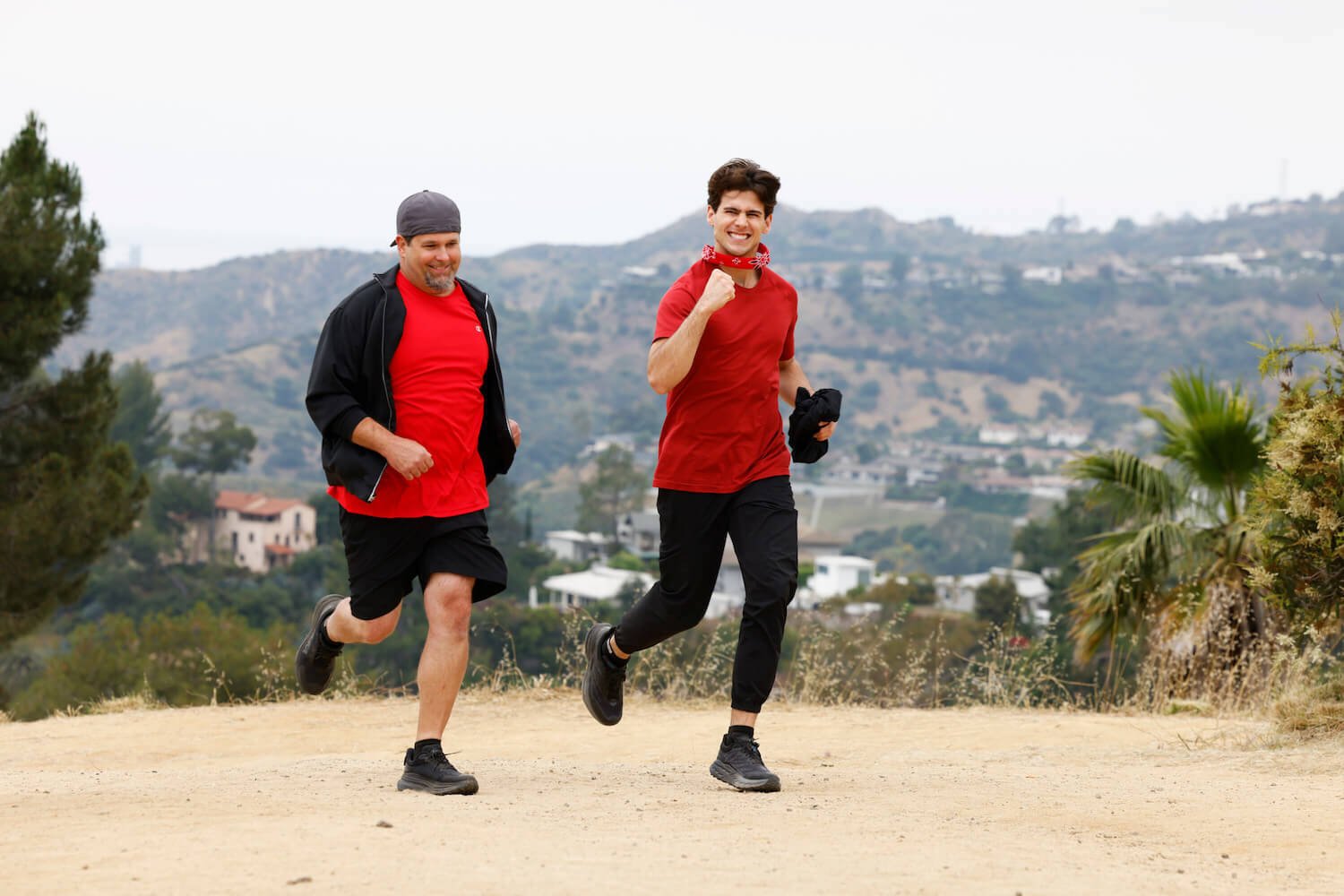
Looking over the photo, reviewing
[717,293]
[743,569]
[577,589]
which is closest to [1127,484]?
[743,569]

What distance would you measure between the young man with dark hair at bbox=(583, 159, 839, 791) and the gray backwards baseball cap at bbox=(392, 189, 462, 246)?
77 cm

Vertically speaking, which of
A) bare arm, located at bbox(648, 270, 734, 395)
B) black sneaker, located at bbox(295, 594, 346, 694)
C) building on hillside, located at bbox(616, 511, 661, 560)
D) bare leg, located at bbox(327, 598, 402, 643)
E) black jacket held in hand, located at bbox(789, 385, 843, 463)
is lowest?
building on hillside, located at bbox(616, 511, 661, 560)

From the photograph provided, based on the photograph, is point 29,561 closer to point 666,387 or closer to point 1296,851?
point 666,387

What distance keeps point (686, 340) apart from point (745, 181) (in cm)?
68

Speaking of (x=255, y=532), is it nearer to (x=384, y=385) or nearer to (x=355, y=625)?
(x=355, y=625)

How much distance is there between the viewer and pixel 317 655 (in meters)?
5.71

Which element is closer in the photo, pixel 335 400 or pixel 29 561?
pixel 335 400

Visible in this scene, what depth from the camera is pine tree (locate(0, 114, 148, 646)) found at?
59.7 ft

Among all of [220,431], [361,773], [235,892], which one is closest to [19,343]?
[361,773]

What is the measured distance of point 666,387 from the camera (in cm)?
518

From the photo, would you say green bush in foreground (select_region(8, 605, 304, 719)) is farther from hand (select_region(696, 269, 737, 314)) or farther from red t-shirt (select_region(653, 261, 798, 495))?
hand (select_region(696, 269, 737, 314))

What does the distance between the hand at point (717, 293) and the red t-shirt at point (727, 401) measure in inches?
7.6

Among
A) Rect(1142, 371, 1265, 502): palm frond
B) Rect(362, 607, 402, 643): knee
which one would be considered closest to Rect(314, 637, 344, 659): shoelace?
Rect(362, 607, 402, 643): knee

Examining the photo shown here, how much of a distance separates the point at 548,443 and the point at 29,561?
112 m
